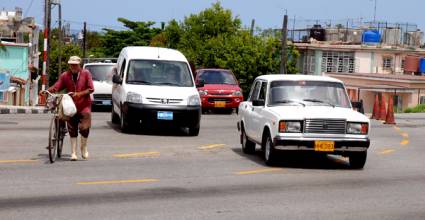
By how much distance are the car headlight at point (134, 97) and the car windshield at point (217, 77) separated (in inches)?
456

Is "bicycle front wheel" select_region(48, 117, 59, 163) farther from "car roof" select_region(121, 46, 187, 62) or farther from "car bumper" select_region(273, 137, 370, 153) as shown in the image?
"car roof" select_region(121, 46, 187, 62)

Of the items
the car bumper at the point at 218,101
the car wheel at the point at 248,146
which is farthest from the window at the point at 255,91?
the car bumper at the point at 218,101

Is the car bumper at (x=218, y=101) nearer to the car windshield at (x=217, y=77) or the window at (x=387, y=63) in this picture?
the car windshield at (x=217, y=77)

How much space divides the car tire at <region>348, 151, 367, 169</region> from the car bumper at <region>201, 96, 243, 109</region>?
1623 cm

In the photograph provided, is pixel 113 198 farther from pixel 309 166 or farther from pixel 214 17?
pixel 214 17

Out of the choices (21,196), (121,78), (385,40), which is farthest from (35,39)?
(21,196)

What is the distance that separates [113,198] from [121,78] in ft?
37.2

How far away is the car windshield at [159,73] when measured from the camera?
21938 millimetres

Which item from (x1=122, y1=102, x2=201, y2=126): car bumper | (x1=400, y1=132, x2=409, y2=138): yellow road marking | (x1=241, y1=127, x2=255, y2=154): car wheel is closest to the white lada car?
(x1=241, y1=127, x2=255, y2=154): car wheel

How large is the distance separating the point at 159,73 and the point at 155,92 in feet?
3.76

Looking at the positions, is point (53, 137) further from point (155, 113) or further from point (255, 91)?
point (155, 113)

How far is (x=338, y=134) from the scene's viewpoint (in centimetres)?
1490

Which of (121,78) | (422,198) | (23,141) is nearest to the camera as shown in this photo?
(422,198)

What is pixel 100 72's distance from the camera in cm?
3288
